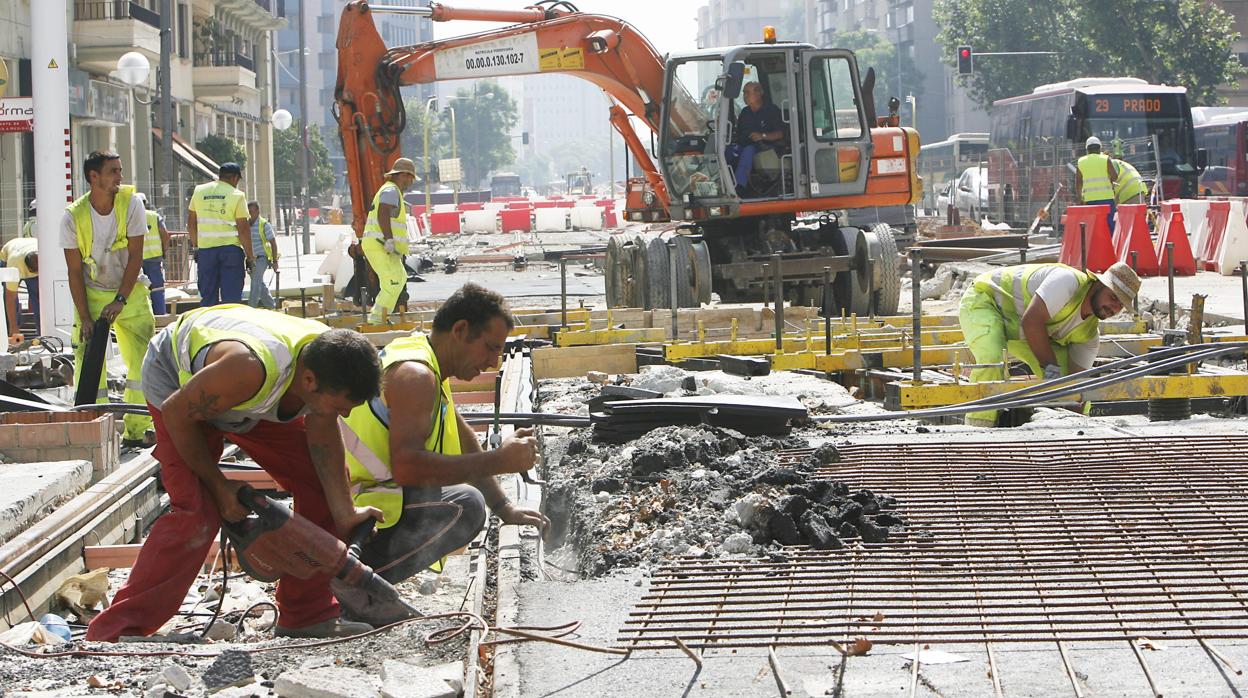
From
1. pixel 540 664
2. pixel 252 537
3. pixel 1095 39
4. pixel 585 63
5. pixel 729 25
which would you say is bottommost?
pixel 540 664

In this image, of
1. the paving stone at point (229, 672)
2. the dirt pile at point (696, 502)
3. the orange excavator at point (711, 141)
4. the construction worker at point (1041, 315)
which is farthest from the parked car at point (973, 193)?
the paving stone at point (229, 672)

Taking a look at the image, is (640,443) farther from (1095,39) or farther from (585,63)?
(1095,39)

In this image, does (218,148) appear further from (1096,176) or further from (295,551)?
(295,551)

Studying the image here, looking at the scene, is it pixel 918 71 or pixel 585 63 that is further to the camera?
pixel 918 71

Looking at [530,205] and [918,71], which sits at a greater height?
[918,71]

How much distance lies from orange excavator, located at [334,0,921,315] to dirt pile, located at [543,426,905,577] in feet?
22.6

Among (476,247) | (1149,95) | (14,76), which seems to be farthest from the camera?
(476,247)

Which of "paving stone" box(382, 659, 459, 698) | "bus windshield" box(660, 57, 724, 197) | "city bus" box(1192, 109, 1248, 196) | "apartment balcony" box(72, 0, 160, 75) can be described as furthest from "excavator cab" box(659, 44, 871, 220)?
"city bus" box(1192, 109, 1248, 196)

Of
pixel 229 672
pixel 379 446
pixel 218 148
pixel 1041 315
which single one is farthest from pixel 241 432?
pixel 218 148

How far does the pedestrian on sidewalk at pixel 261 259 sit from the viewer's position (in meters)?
17.0

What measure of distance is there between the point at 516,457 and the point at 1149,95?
1072 inches

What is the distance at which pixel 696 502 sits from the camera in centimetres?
612

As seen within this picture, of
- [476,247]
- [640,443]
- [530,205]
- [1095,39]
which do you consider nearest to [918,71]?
[1095,39]

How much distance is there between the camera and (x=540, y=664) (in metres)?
4.27
